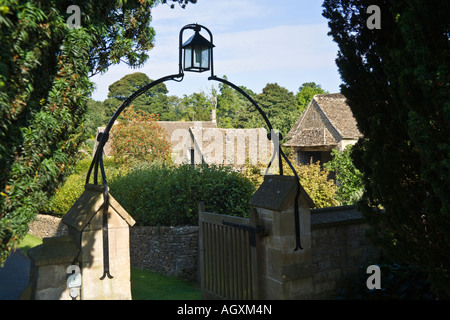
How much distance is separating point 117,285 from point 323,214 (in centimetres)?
374

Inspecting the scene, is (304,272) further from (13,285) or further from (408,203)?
(13,285)

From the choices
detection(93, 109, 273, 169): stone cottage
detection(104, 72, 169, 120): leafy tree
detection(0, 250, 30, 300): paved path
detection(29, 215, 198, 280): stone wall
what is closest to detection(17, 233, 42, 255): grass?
detection(0, 250, 30, 300): paved path

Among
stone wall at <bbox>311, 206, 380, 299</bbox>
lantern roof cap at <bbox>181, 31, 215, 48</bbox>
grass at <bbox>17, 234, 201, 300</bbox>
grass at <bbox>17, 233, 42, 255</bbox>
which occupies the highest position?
lantern roof cap at <bbox>181, 31, 215, 48</bbox>

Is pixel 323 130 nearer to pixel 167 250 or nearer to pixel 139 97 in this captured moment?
pixel 167 250

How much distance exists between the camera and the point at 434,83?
4.62 meters

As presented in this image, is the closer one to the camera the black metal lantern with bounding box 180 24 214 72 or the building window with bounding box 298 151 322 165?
the black metal lantern with bounding box 180 24 214 72

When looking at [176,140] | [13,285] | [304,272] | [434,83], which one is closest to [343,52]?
[434,83]

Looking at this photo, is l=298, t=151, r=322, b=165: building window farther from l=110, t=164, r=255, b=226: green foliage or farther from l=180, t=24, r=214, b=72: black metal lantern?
l=180, t=24, r=214, b=72: black metal lantern

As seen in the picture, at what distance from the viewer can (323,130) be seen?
2516cm

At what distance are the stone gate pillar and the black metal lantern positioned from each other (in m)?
2.38

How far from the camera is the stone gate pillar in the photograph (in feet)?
18.5

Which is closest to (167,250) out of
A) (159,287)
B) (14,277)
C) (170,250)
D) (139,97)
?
(170,250)

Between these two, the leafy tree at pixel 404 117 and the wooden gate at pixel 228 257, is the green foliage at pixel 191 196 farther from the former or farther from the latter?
the leafy tree at pixel 404 117
